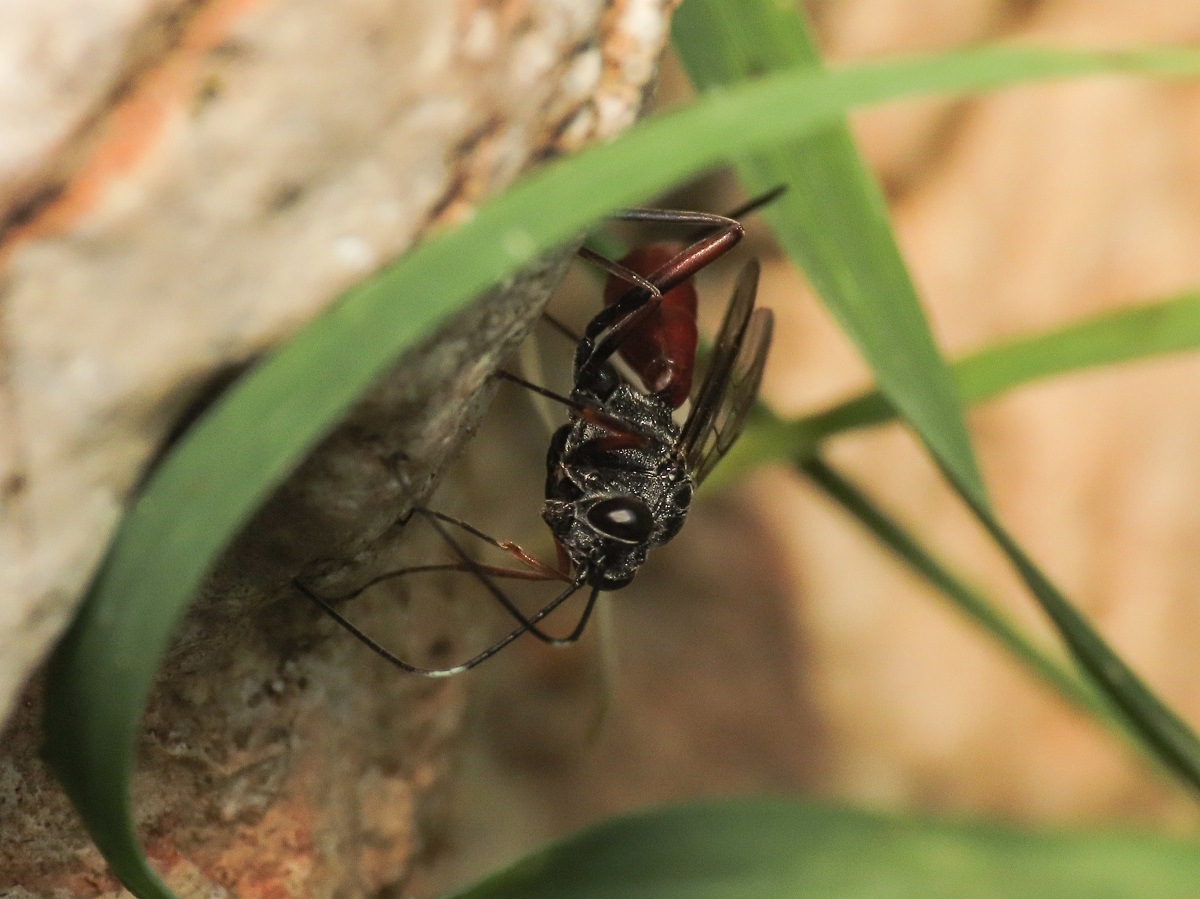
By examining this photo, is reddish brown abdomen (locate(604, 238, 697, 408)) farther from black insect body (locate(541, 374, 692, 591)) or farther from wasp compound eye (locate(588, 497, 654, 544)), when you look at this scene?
wasp compound eye (locate(588, 497, 654, 544))

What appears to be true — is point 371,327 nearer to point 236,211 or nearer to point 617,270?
point 236,211

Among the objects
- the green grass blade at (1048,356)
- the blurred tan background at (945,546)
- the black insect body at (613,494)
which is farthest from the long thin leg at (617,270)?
the blurred tan background at (945,546)

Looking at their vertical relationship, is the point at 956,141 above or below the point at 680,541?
above

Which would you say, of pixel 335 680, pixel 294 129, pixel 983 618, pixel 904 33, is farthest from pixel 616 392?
pixel 904 33

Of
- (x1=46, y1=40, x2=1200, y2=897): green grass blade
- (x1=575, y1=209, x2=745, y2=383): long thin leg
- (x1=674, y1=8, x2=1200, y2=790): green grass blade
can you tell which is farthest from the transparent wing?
(x1=46, y1=40, x2=1200, y2=897): green grass blade

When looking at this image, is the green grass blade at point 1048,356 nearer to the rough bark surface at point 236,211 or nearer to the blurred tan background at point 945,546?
the rough bark surface at point 236,211

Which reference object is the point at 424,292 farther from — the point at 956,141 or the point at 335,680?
the point at 956,141

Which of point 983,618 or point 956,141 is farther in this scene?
point 956,141

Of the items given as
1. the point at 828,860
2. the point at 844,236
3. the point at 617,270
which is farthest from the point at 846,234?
the point at 828,860
